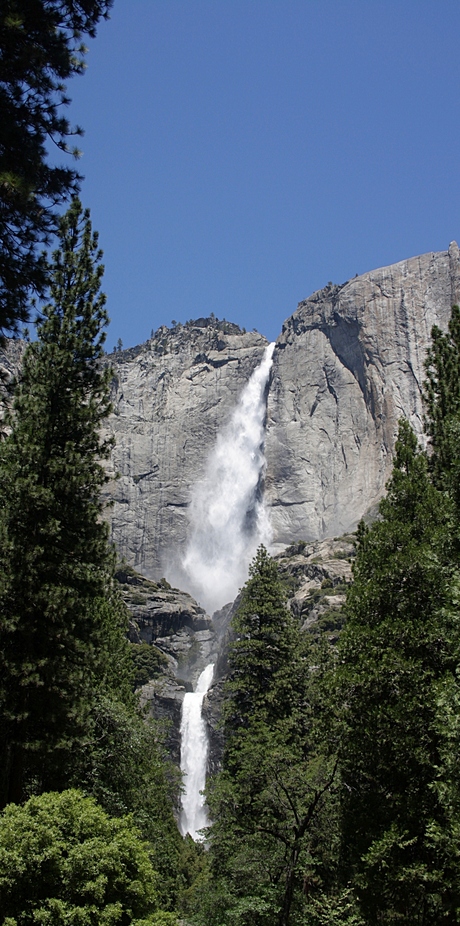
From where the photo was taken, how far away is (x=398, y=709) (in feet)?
45.8

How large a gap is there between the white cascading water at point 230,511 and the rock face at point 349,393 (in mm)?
6223

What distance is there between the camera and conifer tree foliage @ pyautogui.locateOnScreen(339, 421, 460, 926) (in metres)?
13.3

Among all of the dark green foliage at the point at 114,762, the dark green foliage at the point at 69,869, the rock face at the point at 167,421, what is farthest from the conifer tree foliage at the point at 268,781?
the rock face at the point at 167,421

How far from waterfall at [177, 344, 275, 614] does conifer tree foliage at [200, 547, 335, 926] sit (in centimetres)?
10289

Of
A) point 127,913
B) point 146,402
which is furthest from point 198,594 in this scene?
point 127,913

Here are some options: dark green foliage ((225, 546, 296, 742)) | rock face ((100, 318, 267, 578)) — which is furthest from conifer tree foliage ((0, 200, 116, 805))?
rock face ((100, 318, 267, 578))

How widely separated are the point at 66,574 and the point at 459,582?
29.5ft

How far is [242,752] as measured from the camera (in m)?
21.5

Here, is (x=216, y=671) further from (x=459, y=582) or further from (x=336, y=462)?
(x=459, y=582)

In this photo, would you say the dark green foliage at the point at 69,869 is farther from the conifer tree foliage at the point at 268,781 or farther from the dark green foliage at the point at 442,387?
the dark green foliage at the point at 442,387

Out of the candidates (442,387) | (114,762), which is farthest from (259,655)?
(442,387)

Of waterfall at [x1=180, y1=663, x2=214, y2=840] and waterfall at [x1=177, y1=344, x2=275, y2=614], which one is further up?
waterfall at [x1=177, y1=344, x2=275, y2=614]

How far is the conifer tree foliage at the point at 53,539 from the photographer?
15250 millimetres

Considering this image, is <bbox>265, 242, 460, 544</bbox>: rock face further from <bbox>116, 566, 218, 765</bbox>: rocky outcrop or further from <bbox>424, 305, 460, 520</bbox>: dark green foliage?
<bbox>424, 305, 460, 520</bbox>: dark green foliage
